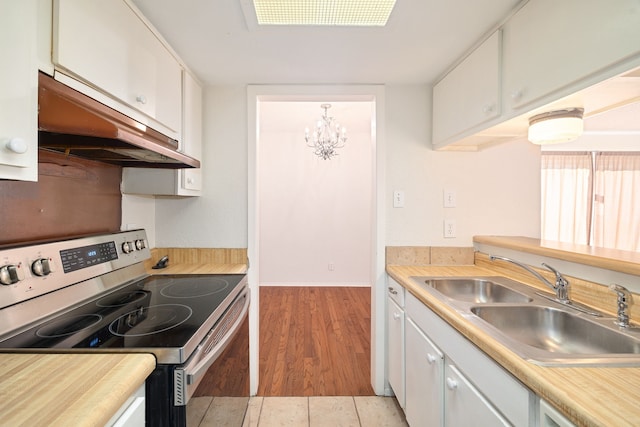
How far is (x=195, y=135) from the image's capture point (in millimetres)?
1853

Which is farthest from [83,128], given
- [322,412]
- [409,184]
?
[322,412]

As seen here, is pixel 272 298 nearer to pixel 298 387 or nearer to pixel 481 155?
pixel 298 387

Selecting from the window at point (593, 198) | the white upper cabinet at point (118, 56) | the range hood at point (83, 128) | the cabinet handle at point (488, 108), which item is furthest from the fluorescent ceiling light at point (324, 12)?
the window at point (593, 198)

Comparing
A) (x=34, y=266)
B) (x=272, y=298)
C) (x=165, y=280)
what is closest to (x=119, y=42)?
(x=34, y=266)

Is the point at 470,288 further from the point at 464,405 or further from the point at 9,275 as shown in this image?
the point at 9,275

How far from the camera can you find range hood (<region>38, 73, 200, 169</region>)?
2.67 ft

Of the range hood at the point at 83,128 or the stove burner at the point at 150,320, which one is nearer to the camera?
the range hood at the point at 83,128

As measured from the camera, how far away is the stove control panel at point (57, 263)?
92cm

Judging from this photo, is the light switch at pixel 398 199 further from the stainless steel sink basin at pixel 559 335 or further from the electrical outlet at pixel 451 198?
the stainless steel sink basin at pixel 559 335

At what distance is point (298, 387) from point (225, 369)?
3.45 ft

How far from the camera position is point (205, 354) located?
0.96 m

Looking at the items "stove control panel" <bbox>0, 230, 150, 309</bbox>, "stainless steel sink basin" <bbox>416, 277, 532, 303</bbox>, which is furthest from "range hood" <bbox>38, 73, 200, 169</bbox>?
"stainless steel sink basin" <bbox>416, 277, 532, 303</bbox>

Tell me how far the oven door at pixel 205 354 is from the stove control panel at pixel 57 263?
0.60 metres

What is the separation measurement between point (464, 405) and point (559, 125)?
1148 mm
